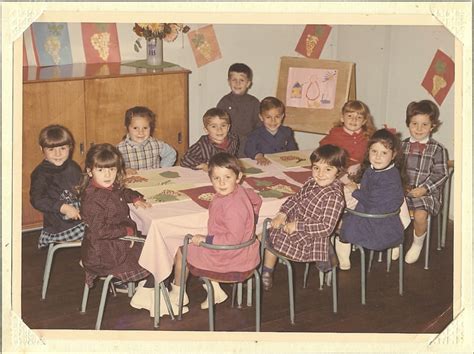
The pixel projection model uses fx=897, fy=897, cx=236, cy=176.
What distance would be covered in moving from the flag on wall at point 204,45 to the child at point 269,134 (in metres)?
1.47

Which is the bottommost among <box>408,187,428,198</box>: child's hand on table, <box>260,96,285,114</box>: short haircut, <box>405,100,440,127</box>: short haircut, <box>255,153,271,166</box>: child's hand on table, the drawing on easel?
<box>408,187,428,198</box>: child's hand on table

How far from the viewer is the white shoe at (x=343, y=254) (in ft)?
21.9

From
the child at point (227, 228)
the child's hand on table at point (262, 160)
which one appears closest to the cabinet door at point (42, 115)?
the child's hand on table at point (262, 160)

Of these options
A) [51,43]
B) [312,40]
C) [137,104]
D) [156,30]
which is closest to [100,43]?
[51,43]

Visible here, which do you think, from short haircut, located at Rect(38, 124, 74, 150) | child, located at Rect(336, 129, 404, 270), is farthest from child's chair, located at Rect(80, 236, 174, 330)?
child, located at Rect(336, 129, 404, 270)

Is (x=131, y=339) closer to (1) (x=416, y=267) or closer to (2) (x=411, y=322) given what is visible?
(2) (x=411, y=322)

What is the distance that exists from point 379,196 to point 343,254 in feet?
2.59

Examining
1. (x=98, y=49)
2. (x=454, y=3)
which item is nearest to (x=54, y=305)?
(x=98, y=49)

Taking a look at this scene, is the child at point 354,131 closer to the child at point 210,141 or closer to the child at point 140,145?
the child at point 210,141

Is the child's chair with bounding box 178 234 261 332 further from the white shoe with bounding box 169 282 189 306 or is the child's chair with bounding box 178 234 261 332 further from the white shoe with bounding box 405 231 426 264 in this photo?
the white shoe with bounding box 405 231 426 264

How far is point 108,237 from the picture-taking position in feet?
18.0

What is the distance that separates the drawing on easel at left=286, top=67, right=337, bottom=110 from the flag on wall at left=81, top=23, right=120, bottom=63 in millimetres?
1639

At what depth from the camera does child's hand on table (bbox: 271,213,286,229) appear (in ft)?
18.7

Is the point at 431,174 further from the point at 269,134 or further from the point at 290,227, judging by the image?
the point at 290,227
